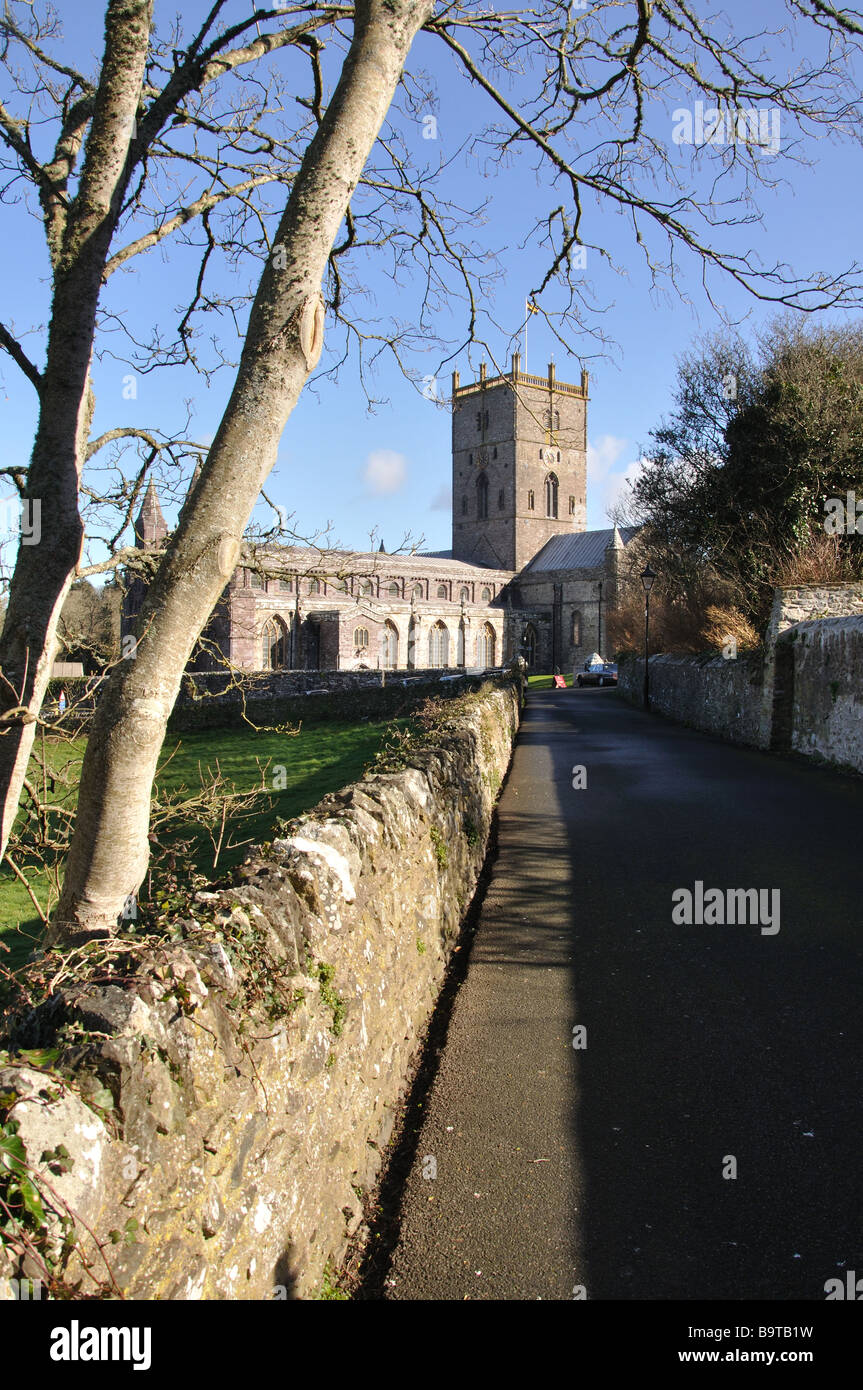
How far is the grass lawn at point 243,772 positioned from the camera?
37.6 ft

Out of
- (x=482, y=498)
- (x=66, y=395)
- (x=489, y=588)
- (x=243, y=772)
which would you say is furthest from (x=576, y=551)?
(x=66, y=395)

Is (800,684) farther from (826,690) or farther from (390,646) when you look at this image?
(390,646)

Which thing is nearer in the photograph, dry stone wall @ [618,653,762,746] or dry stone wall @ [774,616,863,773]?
dry stone wall @ [774,616,863,773]

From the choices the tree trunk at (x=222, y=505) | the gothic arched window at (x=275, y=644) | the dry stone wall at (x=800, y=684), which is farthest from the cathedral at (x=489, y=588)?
the tree trunk at (x=222, y=505)

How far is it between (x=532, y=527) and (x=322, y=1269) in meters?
86.5

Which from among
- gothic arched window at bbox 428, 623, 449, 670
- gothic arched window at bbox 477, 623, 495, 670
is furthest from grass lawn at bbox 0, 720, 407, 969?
gothic arched window at bbox 477, 623, 495, 670

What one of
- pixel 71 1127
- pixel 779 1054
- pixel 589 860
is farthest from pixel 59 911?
pixel 589 860

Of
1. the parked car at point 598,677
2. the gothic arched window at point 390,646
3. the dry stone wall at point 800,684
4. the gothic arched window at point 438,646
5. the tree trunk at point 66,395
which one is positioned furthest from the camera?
the gothic arched window at point 438,646

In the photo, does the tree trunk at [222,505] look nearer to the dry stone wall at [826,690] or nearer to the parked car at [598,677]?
the dry stone wall at [826,690]

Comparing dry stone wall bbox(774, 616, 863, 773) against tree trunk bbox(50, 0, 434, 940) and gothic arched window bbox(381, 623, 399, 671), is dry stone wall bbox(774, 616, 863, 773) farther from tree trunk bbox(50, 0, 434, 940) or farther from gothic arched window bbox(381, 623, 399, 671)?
gothic arched window bbox(381, 623, 399, 671)

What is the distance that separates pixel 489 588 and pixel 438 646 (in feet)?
40.3

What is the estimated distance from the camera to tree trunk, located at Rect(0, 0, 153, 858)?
15.6ft

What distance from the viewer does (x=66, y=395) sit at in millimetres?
4887

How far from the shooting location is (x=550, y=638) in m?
79.3
